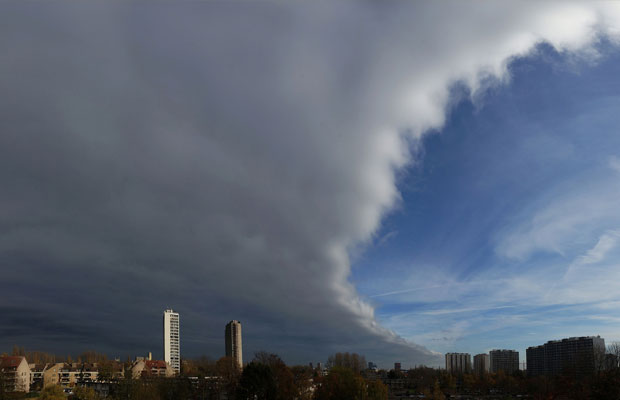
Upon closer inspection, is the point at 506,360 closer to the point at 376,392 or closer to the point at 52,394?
the point at 376,392

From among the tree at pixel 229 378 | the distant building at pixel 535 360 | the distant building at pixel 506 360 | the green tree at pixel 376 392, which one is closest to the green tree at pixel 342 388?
the green tree at pixel 376 392

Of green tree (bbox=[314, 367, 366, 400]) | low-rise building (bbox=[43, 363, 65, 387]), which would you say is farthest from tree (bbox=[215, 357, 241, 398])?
low-rise building (bbox=[43, 363, 65, 387])

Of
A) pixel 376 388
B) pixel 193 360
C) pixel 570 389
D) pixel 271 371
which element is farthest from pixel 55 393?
pixel 193 360

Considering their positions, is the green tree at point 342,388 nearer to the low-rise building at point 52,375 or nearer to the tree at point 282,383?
the tree at point 282,383

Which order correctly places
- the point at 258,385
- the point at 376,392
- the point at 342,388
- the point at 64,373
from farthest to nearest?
the point at 64,373 → the point at 258,385 → the point at 342,388 → the point at 376,392

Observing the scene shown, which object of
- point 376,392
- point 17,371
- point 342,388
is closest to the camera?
point 376,392

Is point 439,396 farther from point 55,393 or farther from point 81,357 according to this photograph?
Result: point 81,357

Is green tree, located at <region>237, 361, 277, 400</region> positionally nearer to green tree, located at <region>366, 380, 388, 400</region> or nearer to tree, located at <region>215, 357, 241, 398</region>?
tree, located at <region>215, 357, 241, 398</region>

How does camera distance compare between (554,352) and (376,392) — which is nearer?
(376,392)

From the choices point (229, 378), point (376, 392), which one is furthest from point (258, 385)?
point (229, 378)

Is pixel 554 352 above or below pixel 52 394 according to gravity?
below
